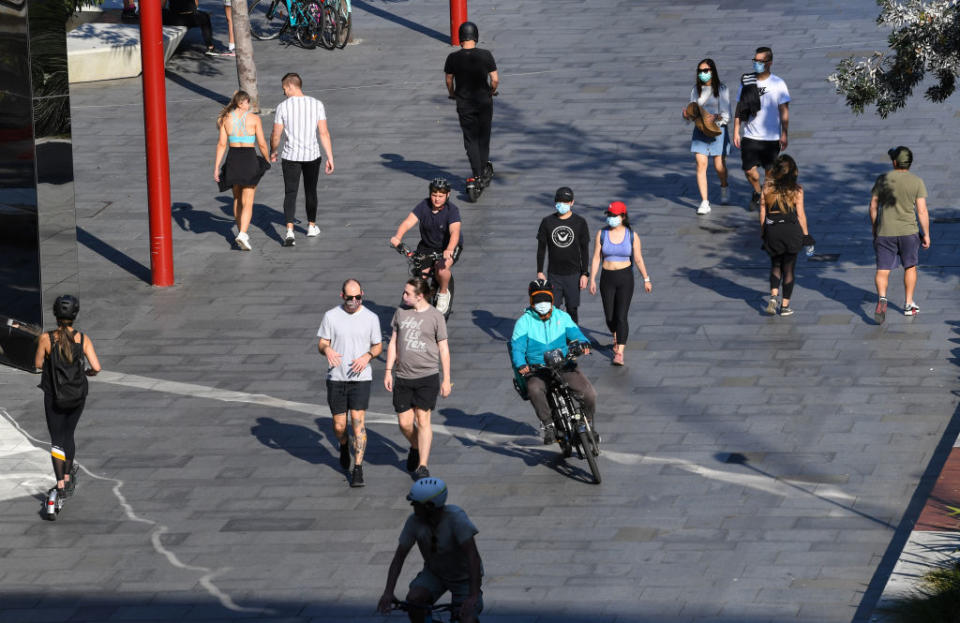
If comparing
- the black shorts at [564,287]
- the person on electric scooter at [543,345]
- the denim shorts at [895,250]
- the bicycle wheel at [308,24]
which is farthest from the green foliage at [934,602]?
the bicycle wheel at [308,24]

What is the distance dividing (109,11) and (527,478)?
17711 mm

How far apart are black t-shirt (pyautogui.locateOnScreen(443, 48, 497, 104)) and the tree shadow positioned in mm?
4147

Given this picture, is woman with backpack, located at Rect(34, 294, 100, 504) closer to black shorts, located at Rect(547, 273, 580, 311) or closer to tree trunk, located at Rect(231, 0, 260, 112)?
black shorts, located at Rect(547, 273, 580, 311)

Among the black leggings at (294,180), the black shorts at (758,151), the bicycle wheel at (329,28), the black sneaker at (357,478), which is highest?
Answer: the bicycle wheel at (329,28)

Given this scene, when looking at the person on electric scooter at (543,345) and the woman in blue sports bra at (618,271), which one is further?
the woman in blue sports bra at (618,271)

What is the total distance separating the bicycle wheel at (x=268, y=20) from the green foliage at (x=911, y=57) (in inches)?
565

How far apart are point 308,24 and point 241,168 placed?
28.5 ft

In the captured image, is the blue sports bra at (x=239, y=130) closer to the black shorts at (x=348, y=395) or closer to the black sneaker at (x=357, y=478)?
the black shorts at (x=348, y=395)

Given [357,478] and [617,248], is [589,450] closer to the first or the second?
[357,478]

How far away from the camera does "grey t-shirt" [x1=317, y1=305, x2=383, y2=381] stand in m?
12.3

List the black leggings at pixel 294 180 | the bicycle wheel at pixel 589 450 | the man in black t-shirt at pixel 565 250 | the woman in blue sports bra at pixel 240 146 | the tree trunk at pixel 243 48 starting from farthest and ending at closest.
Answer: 1. the tree trunk at pixel 243 48
2. the black leggings at pixel 294 180
3. the woman in blue sports bra at pixel 240 146
4. the man in black t-shirt at pixel 565 250
5. the bicycle wheel at pixel 589 450

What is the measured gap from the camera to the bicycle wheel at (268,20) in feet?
88.1

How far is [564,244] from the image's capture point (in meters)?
14.6

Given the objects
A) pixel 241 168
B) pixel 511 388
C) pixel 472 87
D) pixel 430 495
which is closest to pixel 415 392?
pixel 511 388
